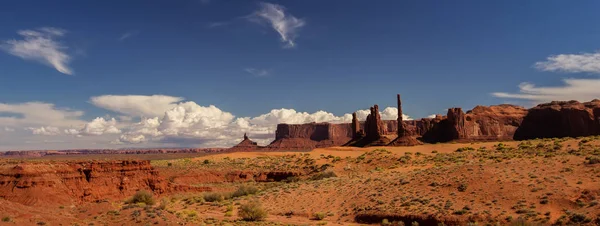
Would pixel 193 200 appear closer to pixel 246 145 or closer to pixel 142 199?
pixel 142 199

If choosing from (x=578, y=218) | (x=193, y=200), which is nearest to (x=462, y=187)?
(x=578, y=218)

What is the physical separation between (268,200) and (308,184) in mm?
5953

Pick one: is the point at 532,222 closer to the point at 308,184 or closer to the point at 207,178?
the point at 308,184

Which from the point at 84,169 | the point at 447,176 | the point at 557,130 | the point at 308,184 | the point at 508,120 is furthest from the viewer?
the point at 508,120

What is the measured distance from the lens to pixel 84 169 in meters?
34.8

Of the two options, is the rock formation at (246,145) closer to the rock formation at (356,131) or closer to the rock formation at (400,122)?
the rock formation at (356,131)

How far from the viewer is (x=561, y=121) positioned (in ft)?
284

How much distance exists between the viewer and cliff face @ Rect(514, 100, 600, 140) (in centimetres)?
7938

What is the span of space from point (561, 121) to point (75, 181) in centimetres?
8849

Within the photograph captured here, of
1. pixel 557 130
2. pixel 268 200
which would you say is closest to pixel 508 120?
pixel 557 130

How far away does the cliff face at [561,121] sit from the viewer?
79.4m

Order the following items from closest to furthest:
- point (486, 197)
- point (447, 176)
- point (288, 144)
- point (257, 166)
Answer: point (486, 197) → point (447, 176) → point (257, 166) → point (288, 144)

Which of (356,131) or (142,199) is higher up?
(356,131)

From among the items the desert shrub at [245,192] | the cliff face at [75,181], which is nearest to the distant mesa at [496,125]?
the desert shrub at [245,192]
